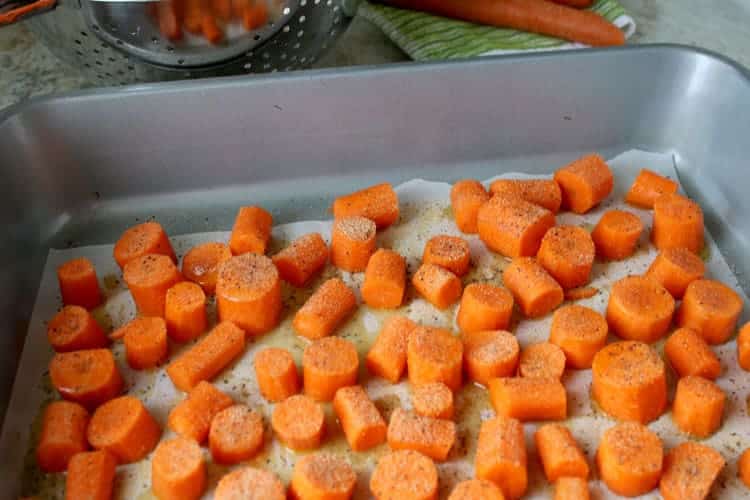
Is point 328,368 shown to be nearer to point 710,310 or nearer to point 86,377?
point 86,377

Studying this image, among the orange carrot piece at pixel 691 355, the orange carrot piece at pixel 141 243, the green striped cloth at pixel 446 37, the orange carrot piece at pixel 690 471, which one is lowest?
the orange carrot piece at pixel 690 471

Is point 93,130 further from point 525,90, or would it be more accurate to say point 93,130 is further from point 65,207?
point 525,90

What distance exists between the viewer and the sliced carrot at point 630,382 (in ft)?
3.84

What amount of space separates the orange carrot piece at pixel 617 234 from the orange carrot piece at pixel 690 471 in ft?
1.25

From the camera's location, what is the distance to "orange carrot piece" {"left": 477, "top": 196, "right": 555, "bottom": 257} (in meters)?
1.38

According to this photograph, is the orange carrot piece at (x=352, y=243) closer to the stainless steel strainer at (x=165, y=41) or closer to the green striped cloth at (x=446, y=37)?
the stainless steel strainer at (x=165, y=41)

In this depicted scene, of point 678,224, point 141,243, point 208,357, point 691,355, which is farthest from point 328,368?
point 678,224

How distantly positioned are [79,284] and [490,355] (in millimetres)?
631

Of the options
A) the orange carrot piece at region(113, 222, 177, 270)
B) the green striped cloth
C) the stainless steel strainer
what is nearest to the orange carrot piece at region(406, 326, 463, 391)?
the orange carrot piece at region(113, 222, 177, 270)

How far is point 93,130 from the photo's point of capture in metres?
1.46

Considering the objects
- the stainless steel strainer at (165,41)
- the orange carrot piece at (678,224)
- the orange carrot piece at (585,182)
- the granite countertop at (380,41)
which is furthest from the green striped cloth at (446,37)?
the orange carrot piece at (678,224)

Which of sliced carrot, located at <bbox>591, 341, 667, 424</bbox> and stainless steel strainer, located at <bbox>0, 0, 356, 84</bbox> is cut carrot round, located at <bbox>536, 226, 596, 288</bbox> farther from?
stainless steel strainer, located at <bbox>0, 0, 356, 84</bbox>

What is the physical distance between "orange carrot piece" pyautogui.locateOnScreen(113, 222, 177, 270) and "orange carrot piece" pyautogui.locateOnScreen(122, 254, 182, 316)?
0.03 m

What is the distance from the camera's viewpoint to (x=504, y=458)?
1086mm
